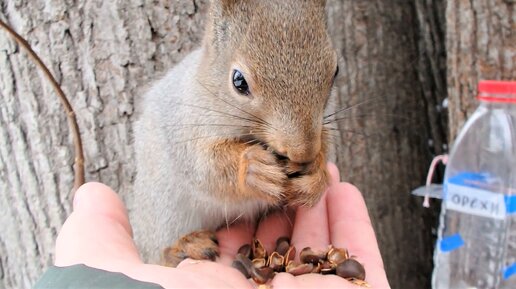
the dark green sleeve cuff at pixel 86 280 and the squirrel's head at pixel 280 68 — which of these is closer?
the dark green sleeve cuff at pixel 86 280

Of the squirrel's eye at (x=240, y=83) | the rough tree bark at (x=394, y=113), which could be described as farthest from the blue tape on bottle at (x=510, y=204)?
the squirrel's eye at (x=240, y=83)

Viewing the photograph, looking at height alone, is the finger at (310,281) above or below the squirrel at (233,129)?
below

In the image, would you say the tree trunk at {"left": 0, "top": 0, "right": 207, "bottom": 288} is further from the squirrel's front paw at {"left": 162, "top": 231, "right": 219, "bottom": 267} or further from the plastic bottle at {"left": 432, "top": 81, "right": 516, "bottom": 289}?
the plastic bottle at {"left": 432, "top": 81, "right": 516, "bottom": 289}

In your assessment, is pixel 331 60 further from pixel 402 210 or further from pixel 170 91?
pixel 402 210

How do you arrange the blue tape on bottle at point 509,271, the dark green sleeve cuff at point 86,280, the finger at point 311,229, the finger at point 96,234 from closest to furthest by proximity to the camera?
the dark green sleeve cuff at point 86,280
the finger at point 96,234
the finger at point 311,229
the blue tape on bottle at point 509,271

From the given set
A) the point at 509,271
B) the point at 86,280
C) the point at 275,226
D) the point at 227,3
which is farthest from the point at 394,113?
the point at 86,280

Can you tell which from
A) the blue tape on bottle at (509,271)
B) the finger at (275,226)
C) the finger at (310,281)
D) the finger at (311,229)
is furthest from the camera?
the blue tape on bottle at (509,271)

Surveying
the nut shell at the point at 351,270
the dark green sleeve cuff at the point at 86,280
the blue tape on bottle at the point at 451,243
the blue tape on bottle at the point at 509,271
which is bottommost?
the blue tape on bottle at the point at 509,271

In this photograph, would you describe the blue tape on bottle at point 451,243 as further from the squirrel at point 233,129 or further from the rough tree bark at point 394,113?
the squirrel at point 233,129
